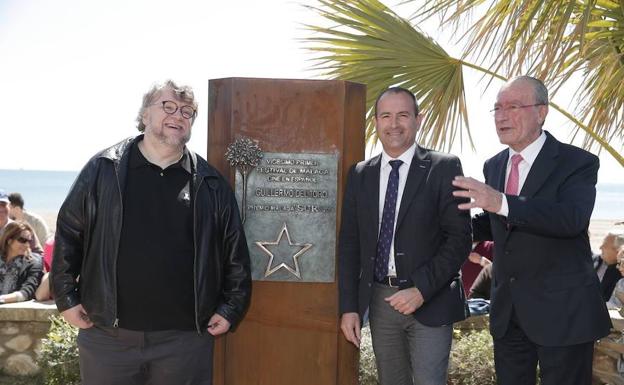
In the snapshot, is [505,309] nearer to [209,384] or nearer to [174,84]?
[209,384]

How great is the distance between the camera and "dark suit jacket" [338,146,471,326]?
2.98m

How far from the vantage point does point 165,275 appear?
9.46 ft

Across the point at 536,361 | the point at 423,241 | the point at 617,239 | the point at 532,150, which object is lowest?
the point at 536,361

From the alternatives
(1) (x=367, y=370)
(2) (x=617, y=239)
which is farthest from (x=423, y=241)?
(2) (x=617, y=239)

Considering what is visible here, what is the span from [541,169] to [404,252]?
2.35ft

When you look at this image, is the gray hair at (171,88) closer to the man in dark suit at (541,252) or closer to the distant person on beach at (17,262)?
the man in dark suit at (541,252)

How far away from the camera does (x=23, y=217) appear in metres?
8.29

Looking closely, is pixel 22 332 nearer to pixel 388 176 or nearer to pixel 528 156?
pixel 388 176

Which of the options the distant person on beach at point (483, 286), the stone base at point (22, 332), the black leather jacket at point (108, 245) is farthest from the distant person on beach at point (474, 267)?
the black leather jacket at point (108, 245)

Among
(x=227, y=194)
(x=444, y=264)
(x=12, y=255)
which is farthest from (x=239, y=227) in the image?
(x=12, y=255)

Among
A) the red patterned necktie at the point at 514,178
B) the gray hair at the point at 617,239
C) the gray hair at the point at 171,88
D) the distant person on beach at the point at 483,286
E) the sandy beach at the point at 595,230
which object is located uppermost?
the gray hair at the point at 171,88

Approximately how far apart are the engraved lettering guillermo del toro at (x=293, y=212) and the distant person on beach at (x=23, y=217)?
5543mm

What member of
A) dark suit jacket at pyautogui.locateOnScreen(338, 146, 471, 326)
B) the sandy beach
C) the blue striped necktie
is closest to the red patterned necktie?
dark suit jacket at pyautogui.locateOnScreen(338, 146, 471, 326)

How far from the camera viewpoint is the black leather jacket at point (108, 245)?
9.36ft
